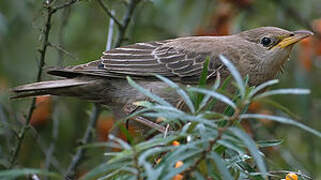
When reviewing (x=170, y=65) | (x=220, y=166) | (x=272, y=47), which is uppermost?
(x=272, y=47)

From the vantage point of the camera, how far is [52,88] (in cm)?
452

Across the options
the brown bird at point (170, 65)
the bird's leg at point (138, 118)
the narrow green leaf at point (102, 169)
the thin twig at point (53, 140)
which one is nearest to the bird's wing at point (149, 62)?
the brown bird at point (170, 65)

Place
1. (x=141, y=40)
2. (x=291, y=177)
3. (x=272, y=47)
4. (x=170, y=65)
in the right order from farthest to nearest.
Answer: (x=141, y=40)
(x=170, y=65)
(x=272, y=47)
(x=291, y=177)

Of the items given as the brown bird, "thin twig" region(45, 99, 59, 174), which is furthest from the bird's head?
"thin twig" region(45, 99, 59, 174)

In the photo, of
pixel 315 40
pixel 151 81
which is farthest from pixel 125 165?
pixel 315 40

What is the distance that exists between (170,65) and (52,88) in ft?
3.43

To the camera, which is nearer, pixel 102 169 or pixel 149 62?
pixel 102 169

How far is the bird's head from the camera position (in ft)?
15.5

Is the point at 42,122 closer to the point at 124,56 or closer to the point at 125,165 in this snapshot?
the point at 124,56

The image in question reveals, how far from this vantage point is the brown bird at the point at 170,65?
15.6ft

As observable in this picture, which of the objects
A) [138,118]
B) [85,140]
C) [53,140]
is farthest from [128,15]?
[53,140]

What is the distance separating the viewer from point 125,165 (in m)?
2.20

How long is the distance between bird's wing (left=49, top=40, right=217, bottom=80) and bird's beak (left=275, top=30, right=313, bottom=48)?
57 centimetres

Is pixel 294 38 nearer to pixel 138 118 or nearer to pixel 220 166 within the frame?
pixel 138 118
